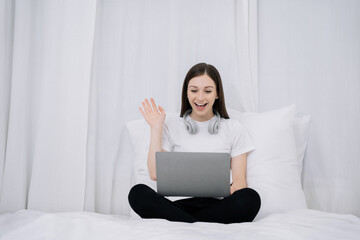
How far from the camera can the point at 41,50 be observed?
6.57 ft

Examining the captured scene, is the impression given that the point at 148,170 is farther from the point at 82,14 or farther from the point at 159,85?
the point at 82,14

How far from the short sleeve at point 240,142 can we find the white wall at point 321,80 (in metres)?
0.38

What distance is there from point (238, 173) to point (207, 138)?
24cm

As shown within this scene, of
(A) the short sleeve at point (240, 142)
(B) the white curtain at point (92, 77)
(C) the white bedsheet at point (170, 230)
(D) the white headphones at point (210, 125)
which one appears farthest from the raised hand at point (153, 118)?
(C) the white bedsheet at point (170, 230)

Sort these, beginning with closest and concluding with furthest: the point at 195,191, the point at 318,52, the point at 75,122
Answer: the point at 195,191, the point at 75,122, the point at 318,52

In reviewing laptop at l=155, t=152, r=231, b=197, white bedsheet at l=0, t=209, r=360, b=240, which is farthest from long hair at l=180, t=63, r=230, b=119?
white bedsheet at l=0, t=209, r=360, b=240

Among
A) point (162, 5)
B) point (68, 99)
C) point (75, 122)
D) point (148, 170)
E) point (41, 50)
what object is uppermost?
point (162, 5)

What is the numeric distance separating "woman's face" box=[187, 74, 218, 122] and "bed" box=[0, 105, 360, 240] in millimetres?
185

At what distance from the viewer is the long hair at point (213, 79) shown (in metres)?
1.83

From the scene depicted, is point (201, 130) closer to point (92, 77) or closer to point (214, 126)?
point (214, 126)

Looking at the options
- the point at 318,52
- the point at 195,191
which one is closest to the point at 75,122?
the point at 195,191

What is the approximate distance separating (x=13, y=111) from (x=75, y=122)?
367 millimetres

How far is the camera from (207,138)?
179 centimetres

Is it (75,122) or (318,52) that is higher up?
(318,52)
